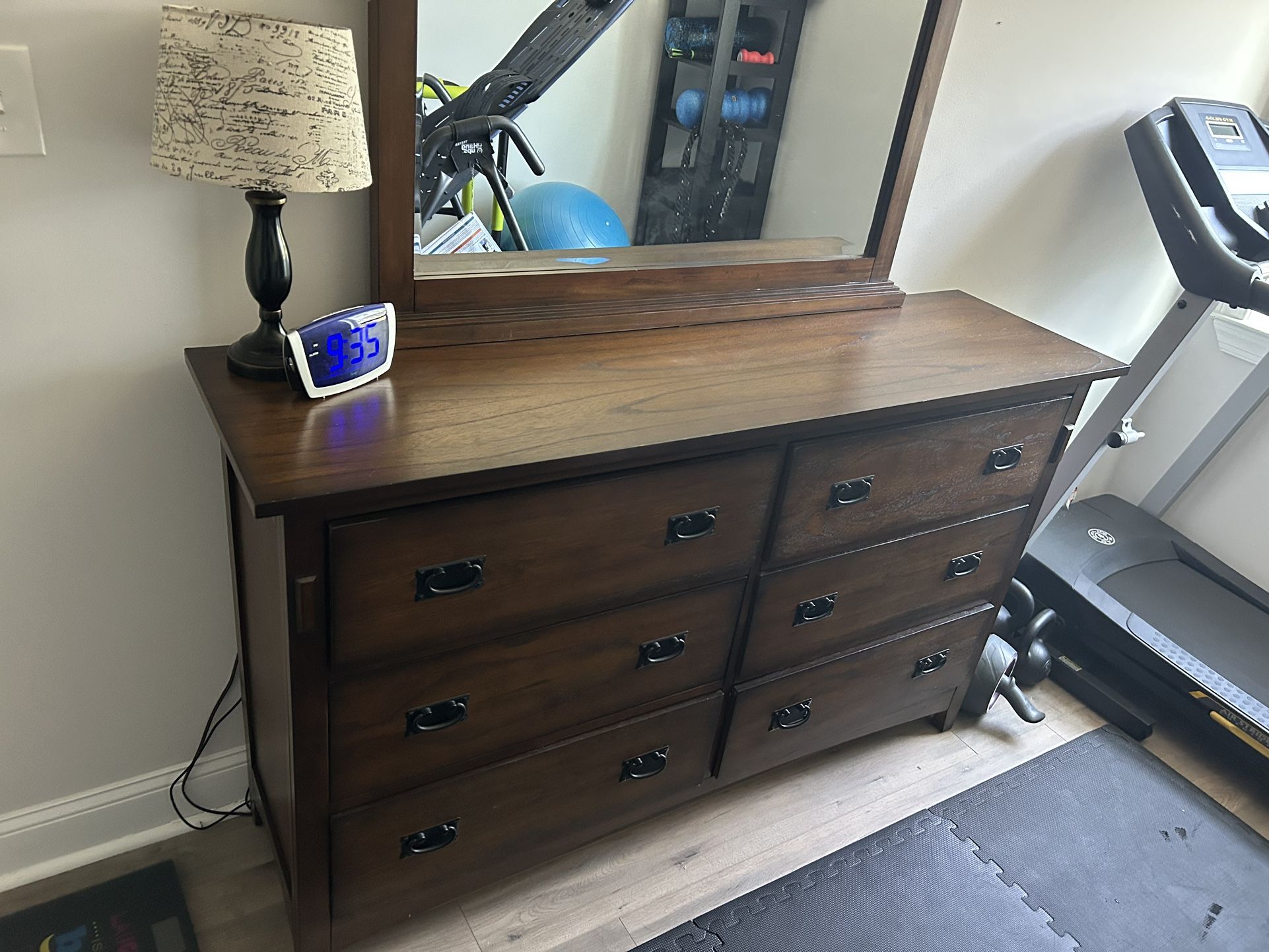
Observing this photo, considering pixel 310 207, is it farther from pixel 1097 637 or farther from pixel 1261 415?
pixel 1261 415

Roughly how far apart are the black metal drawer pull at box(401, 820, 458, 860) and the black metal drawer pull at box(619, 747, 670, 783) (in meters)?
0.30

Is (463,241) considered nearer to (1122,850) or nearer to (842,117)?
(842,117)

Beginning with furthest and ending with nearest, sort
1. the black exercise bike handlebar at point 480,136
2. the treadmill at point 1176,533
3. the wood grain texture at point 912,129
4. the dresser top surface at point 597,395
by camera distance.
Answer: the treadmill at point 1176,533
the wood grain texture at point 912,129
the black exercise bike handlebar at point 480,136
the dresser top surface at point 597,395

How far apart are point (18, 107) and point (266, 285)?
320 mm

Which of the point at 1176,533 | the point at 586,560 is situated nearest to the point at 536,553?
the point at 586,560

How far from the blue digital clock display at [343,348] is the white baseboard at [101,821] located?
858mm

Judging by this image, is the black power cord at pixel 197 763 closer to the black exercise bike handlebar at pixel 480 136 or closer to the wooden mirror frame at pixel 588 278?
the wooden mirror frame at pixel 588 278

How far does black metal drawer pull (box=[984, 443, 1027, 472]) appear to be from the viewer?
64.9 inches

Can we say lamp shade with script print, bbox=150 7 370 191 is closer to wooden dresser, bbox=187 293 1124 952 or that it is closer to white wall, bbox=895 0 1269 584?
wooden dresser, bbox=187 293 1124 952

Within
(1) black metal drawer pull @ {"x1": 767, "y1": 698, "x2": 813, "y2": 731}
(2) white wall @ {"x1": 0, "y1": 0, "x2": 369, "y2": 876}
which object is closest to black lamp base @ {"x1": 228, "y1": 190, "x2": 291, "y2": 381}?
(2) white wall @ {"x1": 0, "y1": 0, "x2": 369, "y2": 876}

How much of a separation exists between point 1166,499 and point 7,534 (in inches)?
110

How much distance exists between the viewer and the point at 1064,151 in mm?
1987

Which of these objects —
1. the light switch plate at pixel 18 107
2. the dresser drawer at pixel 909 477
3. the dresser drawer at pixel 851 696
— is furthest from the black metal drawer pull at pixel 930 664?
the light switch plate at pixel 18 107

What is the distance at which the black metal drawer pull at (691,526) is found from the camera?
1.31 metres
